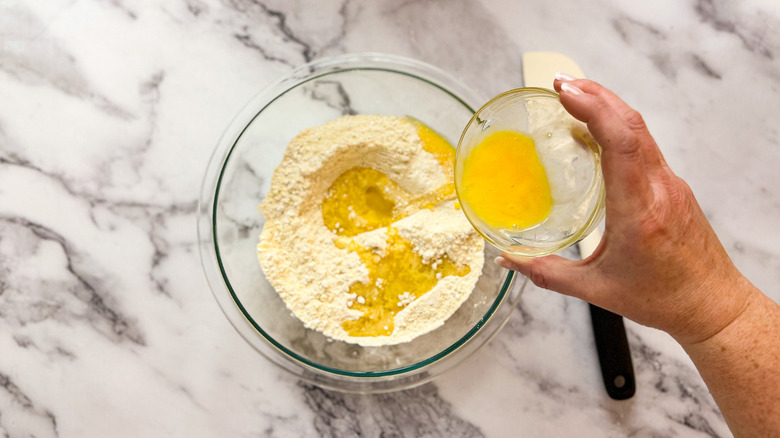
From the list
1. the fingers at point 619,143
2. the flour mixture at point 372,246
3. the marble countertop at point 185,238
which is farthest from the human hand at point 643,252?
the marble countertop at point 185,238

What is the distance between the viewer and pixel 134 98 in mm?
1408

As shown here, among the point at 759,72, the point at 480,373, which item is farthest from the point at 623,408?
the point at 759,72

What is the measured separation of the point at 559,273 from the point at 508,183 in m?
0.20

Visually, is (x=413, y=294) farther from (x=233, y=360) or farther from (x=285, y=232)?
(x=233, y=360)

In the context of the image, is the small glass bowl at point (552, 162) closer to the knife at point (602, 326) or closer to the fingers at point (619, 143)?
the fingers at point (619, 143)

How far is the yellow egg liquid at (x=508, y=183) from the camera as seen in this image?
1.01 m

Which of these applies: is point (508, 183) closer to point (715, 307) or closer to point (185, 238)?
point (715, 307)

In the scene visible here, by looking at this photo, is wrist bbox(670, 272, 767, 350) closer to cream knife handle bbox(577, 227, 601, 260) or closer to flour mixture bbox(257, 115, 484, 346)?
cream knife handle bbox(577, 227, 601, 260)

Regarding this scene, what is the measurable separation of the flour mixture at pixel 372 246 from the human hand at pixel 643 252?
0.79ft

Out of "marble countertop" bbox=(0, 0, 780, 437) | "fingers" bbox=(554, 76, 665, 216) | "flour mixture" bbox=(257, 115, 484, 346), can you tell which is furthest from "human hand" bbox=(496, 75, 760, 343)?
"marble countertop" bbox=(0, 0, 780, 437)

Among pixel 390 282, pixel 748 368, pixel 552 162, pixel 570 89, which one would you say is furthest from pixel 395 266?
pixel 748 368

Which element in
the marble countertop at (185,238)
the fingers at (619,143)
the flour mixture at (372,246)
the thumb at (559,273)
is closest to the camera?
the fingers at (619,143)

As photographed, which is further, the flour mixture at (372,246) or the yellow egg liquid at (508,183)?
the flour mixture at (372,246)

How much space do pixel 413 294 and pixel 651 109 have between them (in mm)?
823
